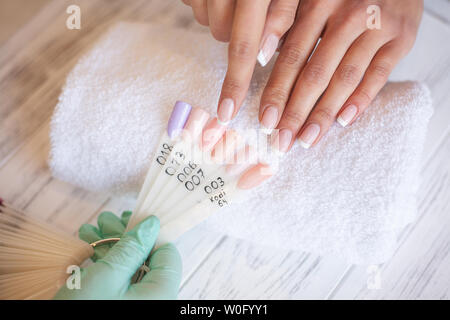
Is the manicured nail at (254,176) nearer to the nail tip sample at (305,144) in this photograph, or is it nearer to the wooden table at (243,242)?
the nail tip sample at (305,144)

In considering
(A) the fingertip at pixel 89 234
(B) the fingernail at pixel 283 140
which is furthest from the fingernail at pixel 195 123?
(A) the fingertip at pixel 89 234

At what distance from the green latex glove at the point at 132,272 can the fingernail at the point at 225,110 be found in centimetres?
19

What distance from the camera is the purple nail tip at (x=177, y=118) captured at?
55 centimetres

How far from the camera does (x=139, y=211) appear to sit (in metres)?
0.55

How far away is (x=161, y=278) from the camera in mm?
511

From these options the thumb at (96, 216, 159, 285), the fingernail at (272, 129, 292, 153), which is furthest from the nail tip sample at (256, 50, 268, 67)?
the thumb at (96, 216, 159, 285)

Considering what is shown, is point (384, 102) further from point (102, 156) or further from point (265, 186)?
point (102, 156)

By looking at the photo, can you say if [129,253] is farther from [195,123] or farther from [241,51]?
[241,51]

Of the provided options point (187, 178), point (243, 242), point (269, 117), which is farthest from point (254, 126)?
point (243, 242)

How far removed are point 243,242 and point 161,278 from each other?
0.20 metres

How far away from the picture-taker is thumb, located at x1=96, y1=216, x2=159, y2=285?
48cm
